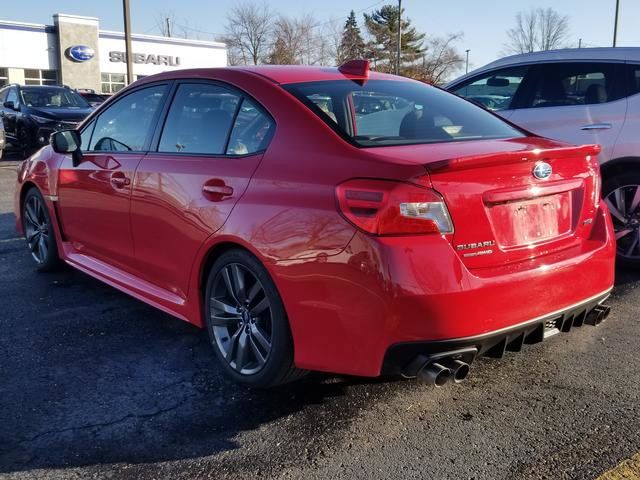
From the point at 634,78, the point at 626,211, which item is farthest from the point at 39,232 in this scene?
the point at 634,78

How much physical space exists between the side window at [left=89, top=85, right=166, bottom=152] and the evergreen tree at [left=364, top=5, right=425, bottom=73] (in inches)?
2431

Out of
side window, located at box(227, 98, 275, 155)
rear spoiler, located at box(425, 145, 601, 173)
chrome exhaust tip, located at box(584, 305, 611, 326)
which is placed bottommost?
chrome exhaust tip, located at box(584, 305, 611, 326)

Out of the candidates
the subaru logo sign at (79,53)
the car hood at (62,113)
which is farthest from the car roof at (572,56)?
the subaru logo sign at (79,53)

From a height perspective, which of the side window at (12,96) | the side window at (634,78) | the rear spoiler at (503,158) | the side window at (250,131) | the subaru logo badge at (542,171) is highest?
the side window at (12,96)

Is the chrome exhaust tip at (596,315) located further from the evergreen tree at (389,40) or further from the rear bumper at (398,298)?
the evergreen tree at (389,40)

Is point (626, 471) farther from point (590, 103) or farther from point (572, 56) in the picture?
point (572, 56)

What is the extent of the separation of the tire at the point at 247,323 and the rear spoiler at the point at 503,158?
0.96 m

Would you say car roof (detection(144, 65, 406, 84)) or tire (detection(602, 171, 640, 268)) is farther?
tire (detection(602, 171, 640, 268))

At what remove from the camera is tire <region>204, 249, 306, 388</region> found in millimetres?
3047

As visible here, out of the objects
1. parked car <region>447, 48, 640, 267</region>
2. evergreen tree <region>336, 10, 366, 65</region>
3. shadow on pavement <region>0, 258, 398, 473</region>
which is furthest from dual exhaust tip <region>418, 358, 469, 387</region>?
evergreen tree <region>336, 10, 366, 65</region>

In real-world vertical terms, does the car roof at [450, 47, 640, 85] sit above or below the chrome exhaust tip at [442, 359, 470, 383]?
above

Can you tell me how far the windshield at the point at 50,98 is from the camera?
15.8 m

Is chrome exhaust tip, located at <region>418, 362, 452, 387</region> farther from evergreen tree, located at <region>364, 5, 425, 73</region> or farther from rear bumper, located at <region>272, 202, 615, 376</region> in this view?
evergreen tree, located at <region>364, 5, 425, 73</region>

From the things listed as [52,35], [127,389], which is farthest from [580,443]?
[52,35]
